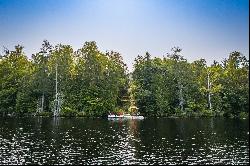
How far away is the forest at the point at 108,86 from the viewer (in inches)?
5133

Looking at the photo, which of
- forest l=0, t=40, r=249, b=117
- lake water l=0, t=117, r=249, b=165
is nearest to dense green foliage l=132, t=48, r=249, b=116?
forest l=0, t=40, r=249, b=117

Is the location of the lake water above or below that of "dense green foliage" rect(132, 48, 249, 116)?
below

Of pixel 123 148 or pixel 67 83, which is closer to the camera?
pixel 123 148

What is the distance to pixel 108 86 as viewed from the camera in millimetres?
131500

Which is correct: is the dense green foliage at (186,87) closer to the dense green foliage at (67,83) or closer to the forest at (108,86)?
the forest at (108,86)

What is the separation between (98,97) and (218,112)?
4071 centimetres

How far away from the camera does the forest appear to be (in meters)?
130

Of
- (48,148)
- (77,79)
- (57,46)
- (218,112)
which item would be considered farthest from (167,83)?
(48,148)

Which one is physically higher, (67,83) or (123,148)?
(67,83)

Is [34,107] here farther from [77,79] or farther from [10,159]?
[10,159]

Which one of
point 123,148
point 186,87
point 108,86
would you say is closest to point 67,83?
point 108,86

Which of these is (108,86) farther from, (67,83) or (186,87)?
(186,87)

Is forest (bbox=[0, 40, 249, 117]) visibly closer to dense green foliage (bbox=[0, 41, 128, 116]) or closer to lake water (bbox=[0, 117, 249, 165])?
dense green foliage (bbox=[0, 41, 128, 116])

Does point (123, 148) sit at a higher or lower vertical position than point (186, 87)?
lower
